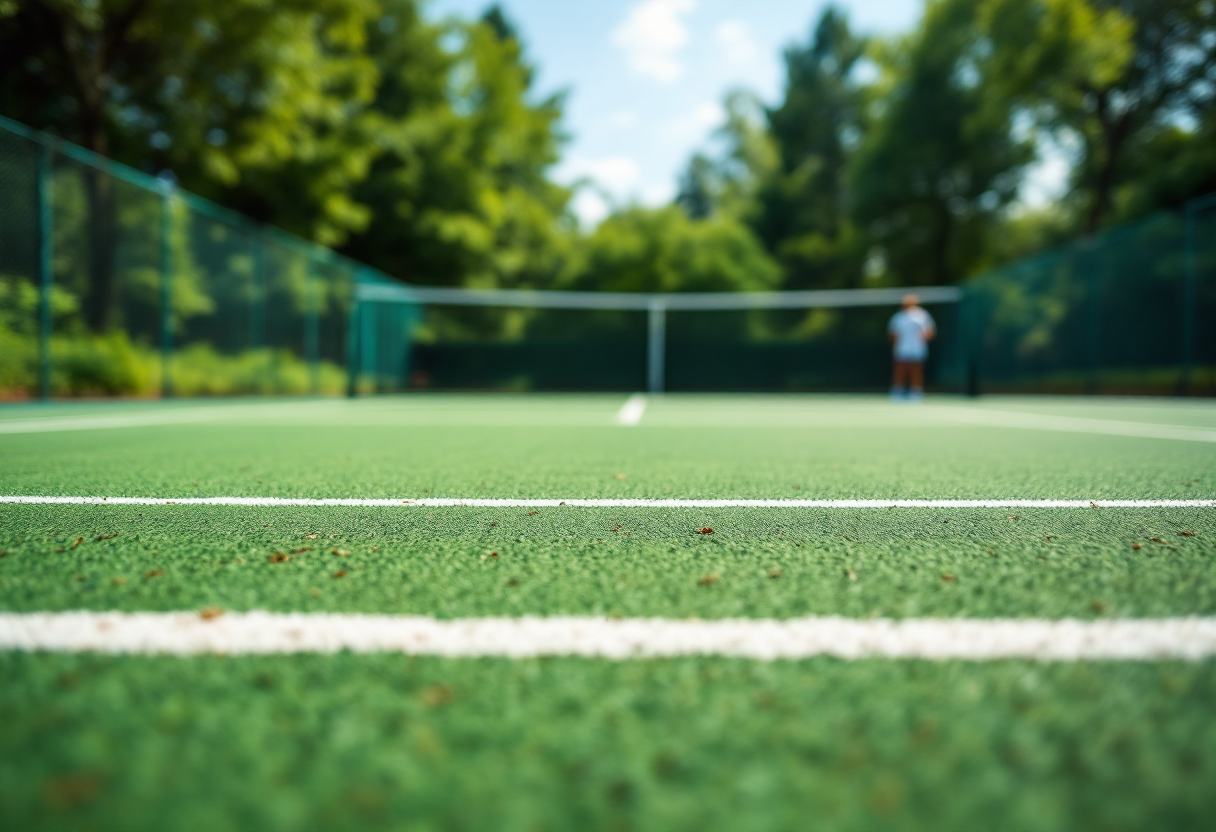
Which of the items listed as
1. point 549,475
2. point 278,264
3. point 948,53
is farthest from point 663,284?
point 549,475

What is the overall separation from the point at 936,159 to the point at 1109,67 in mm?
8079

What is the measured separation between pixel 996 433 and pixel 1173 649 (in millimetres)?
5136

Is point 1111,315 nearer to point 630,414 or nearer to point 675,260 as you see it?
point 630,414

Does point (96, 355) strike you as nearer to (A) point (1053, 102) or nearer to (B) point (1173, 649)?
(B) point (1173, 649)

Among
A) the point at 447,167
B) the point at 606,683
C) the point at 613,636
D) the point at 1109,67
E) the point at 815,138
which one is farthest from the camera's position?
the point at 815,138

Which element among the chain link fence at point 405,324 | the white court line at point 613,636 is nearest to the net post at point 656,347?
the chain link fence at point 405,324

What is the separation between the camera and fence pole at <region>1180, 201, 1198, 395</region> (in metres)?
11.5

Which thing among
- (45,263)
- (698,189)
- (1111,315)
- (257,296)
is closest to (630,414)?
(45,263)

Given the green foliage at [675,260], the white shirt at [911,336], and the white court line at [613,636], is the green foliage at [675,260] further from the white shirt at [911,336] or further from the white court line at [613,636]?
the white court line at [613,636]

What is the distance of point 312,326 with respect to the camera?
48.0ft

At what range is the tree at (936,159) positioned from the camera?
27781mm

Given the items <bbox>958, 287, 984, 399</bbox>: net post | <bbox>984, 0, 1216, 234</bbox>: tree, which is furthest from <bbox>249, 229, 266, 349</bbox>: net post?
<bbox>984, 0, 1216, 234</bbox>: tree

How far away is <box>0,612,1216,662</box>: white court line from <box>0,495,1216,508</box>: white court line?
1.13 metres

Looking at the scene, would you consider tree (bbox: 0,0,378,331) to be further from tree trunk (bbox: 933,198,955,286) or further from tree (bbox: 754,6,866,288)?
tree (bbox: 754,6,866,288)
